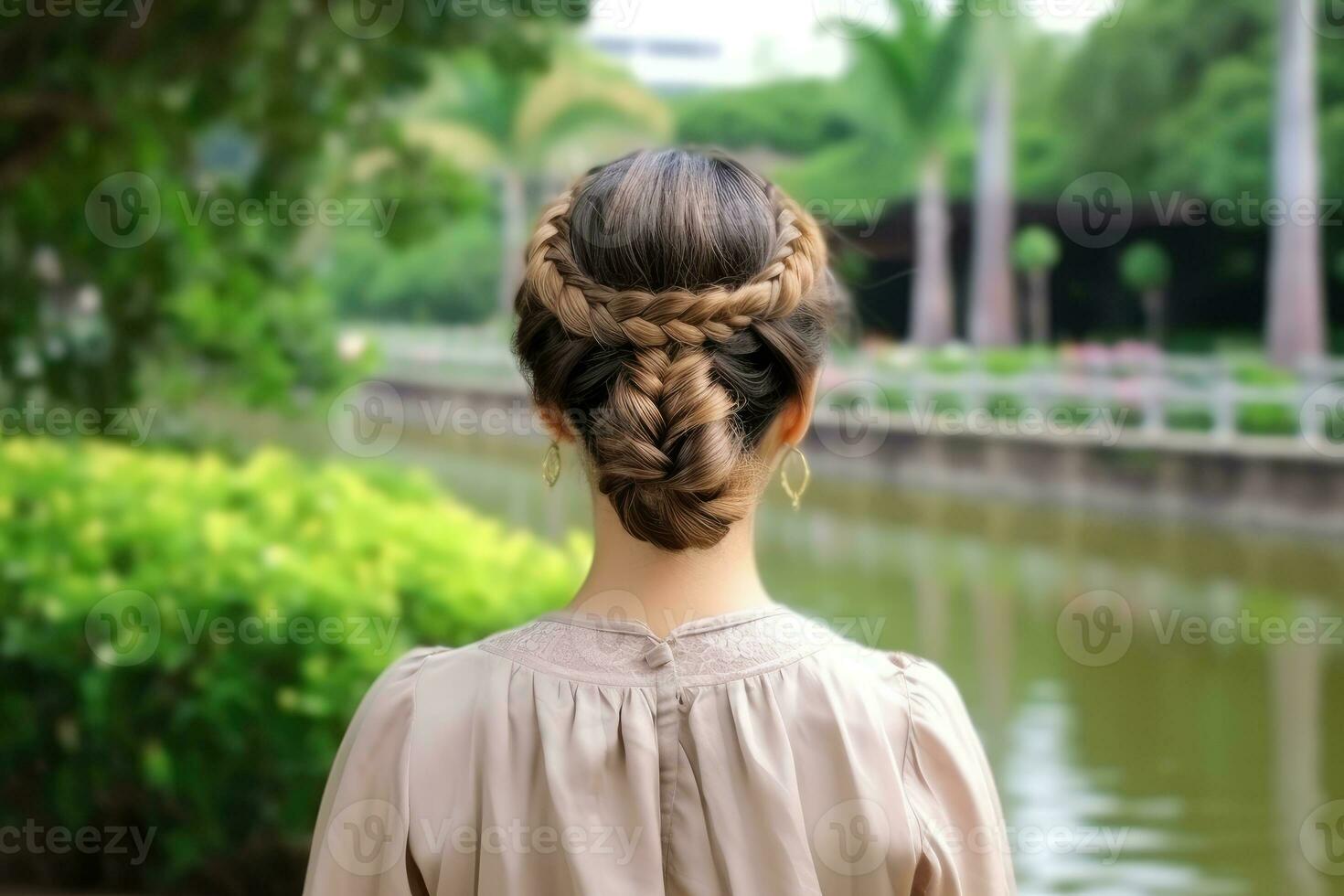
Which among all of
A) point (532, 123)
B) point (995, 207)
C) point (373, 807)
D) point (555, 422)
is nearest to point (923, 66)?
point (995, 207)

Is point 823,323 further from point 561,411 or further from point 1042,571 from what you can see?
point 1042,571

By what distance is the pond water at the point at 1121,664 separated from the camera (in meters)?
3.46

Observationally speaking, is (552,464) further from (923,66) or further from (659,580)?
(923,66)

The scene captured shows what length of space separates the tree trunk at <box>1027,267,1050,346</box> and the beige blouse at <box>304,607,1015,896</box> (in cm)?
1508

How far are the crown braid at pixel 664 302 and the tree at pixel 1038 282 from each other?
46.4 feet

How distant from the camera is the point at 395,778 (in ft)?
3.12

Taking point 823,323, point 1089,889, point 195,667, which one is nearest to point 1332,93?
point 1089,889

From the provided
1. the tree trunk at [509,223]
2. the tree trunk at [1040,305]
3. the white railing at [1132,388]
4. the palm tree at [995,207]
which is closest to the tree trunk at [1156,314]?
the white railing at [1132,388]

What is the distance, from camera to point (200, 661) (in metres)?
2.66

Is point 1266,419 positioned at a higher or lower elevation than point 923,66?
lower

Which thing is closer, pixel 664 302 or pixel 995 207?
pixel 664 302

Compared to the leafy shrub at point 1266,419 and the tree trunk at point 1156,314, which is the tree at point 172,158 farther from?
the tree trunk at point 1156,314

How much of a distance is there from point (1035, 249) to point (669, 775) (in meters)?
13.9

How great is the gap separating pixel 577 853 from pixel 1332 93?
45.4 ft
